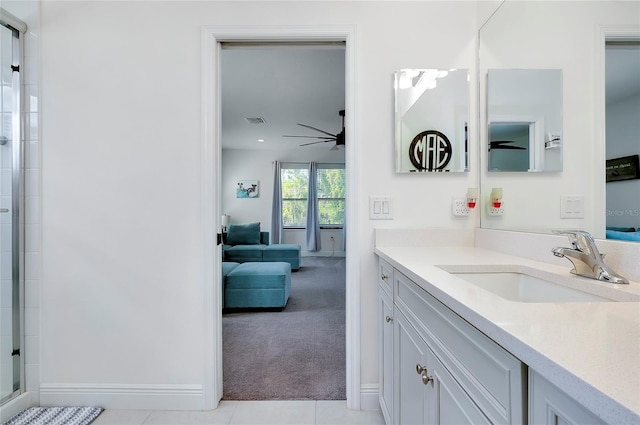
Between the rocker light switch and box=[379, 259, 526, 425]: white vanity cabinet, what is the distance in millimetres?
347

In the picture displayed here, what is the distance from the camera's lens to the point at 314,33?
165 cm

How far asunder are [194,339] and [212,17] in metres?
1.80

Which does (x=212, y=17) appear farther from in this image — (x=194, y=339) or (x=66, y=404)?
(x=66, y=404)

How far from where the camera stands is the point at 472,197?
166 cm

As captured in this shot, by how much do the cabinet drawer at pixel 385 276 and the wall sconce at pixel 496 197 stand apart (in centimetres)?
68

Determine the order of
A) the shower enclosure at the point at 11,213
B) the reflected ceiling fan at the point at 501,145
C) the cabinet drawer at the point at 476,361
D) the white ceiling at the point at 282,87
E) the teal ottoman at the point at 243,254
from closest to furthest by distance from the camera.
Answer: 1. the cabinet drawer at the point at 476,361
2. the reflected ceiling fan at the point at 501,145
3. the shower enclosure at the point at 11,213
4. the white ceiling at the point at 282,87
5. the teal ottoman at the point at 243,254

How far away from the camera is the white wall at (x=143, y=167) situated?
1.66 metres

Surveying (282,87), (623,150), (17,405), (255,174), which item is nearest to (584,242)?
(623,150)

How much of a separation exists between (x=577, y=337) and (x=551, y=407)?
0.40 feet

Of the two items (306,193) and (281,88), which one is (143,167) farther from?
(306,193)

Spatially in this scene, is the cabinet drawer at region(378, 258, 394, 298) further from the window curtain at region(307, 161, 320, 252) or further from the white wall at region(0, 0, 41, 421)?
the window curtain at region(307, 161, 320, 252)

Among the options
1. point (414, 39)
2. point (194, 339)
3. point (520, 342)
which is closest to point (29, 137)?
point (194, 339)

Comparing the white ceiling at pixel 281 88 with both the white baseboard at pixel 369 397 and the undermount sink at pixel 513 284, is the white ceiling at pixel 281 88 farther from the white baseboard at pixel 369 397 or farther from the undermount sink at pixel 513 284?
the white baseboard at pixel 369 397

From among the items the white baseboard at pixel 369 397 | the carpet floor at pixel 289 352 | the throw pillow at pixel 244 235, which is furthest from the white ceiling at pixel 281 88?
the carpet floor at pixel 289 352
